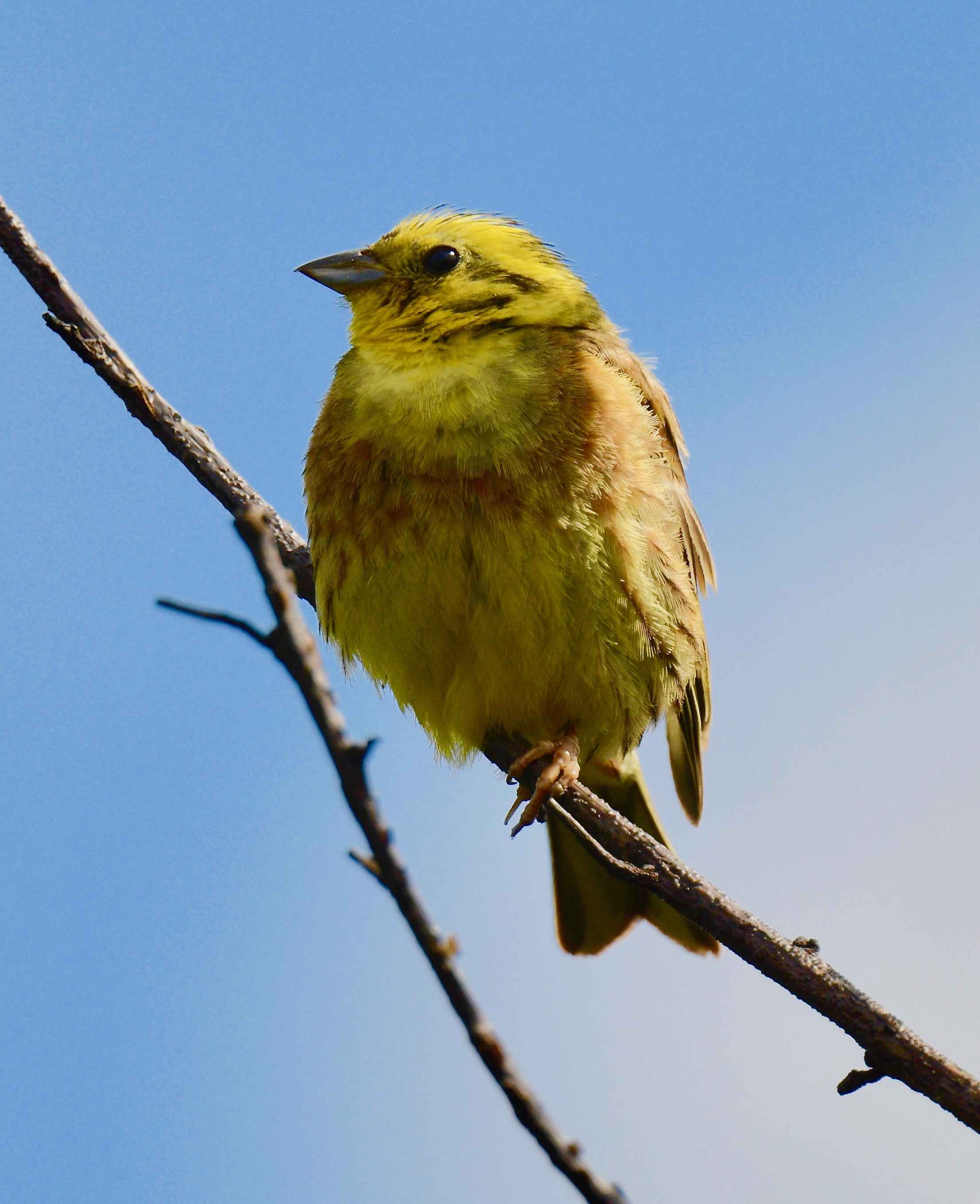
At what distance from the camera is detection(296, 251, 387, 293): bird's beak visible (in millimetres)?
5020

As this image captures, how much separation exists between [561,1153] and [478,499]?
9.35ft

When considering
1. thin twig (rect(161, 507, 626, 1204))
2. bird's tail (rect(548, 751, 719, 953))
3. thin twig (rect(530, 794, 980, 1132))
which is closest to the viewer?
thin twig (rect(161, 507, 626, 1204))

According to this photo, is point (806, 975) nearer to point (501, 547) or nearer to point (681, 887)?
point (681, 887)

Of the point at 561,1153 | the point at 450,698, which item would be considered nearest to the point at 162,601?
the point at 561,1153

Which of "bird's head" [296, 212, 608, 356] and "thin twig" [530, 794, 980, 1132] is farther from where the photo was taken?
"bird's head" [296, 212, 608, 356]

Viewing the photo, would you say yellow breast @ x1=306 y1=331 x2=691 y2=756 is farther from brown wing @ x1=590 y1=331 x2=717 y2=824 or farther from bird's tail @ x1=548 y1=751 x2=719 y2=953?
bird's tail @ x1=548 y1=751 x2=719 y2=953

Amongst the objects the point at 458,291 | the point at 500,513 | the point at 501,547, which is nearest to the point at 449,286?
the point at 458,291

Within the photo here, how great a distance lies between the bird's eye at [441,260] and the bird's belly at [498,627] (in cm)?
118

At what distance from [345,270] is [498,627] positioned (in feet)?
5.45

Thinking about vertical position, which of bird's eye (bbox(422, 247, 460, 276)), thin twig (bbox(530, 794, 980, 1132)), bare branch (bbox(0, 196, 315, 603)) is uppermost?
bird's eye (bbox(422, 247, 460, 276))

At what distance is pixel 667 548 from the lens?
4730 millimetres

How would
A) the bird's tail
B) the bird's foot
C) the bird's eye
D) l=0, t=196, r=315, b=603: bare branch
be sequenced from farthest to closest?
the bird's tail, the bird's eye, the bird's foot, l=0, t=196, r=315, b=603: bare branch

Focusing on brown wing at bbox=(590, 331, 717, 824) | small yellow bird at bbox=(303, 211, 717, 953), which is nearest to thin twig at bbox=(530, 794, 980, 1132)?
small yellow bird at bbox=(303, 211, 717, 953)

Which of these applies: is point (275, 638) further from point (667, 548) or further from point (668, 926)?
point (668, 926)
